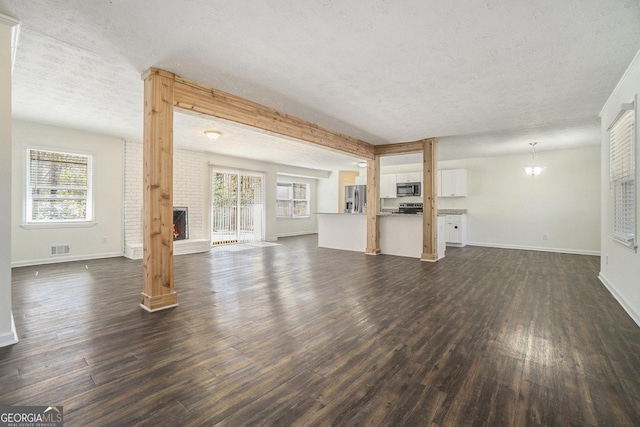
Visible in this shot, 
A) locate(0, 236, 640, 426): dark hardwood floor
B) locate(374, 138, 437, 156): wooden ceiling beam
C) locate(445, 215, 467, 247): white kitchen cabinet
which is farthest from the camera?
locate(445, 215, 467, 247): white kitchen cabinet

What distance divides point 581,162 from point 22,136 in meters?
11.7

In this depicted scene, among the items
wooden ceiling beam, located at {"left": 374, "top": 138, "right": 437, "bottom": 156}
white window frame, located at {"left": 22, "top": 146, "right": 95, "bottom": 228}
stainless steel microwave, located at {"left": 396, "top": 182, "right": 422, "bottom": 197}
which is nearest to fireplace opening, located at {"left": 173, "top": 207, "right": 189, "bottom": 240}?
white window frame, located at {"left": 22, "top": 146, "right": 95, "bottom": 228}

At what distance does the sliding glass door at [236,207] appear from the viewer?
8484 mm

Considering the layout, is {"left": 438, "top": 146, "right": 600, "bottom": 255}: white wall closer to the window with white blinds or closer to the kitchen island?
the kitchen island

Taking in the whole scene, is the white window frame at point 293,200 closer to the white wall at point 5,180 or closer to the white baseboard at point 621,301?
the white wall at point 5,180

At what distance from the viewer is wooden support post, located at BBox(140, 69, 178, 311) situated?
10.2 feet

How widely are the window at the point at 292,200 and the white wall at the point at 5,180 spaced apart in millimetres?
8507

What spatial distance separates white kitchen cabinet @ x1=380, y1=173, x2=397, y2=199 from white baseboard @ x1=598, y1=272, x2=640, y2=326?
5727mm

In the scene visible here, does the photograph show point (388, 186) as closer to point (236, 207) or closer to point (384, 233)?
point (384, 233)

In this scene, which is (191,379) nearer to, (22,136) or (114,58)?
(114,58)

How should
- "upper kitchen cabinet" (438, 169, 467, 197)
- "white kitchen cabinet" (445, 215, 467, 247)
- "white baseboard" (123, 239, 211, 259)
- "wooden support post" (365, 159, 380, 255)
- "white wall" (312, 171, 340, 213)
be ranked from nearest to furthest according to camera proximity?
"white baseboard" (123, 239, 211, 259), "wooden support post" (365, 159, 380, 255), "white kitchen cabinet" (445, 215, 467, 247), "upper kitchen cabinet" (438, 169, 467, 197), "white wall" (312, 171, 340, 213)

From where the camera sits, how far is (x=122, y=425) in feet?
4.78

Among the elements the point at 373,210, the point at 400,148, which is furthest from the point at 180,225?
the point at 400,148

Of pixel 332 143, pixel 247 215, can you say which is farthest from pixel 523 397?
pixel 247 215
